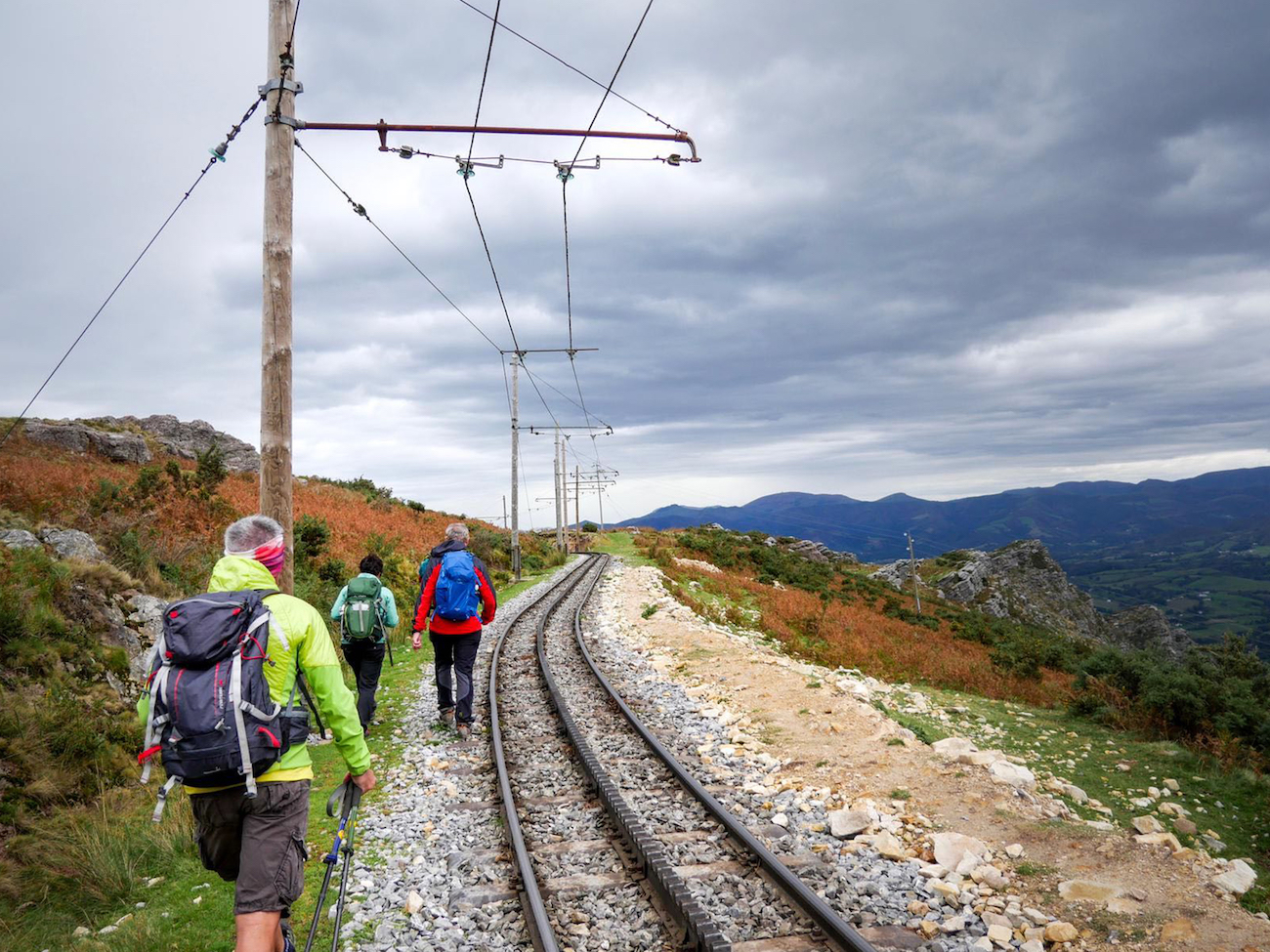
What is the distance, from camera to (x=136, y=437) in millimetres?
25391

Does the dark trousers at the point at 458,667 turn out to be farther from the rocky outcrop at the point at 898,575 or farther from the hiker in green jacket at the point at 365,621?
the rocky outcrop at the point at 898,575

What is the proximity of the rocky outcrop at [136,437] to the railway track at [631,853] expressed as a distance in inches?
893

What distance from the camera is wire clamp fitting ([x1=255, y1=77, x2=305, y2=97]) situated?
6.33m

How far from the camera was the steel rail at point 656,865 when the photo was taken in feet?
13.5

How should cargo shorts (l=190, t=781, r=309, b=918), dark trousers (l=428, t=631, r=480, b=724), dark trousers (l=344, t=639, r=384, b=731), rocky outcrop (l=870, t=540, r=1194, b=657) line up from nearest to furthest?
1. cargo shorts (l=190, t=781, r=309, b=918)
2. dark trousers (l=344, t=639, r=384, b=731)
3. dark trousers (l=428, t=631, r=480, b=724)
4. rocky outcrop (l=870, t=540, r=1194, b=657)

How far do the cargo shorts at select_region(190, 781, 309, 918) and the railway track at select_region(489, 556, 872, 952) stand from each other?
5.67 ft

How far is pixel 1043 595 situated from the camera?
216 feet

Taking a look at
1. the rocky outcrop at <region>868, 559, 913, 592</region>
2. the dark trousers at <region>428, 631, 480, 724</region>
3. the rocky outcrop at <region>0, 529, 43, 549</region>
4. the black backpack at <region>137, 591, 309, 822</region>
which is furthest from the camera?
the rocky outcrop at <region>868, 559, 913, 592</region>

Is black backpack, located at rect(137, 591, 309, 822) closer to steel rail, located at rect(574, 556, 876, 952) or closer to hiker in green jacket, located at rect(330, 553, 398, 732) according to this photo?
steel rail, located at rect(574, 556, 876, 952)

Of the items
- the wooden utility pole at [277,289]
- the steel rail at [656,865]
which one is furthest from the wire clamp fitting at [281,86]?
the steel rail at [656,865]

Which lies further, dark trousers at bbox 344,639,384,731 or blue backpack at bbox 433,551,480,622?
blue backpack at bbox 433,551,480,622

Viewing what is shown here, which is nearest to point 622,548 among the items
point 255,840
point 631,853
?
point 631,853

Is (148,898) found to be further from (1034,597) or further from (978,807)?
(1034,597)

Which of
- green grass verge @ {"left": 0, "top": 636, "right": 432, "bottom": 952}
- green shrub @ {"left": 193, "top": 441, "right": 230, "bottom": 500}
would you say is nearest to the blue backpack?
green grass verge @ {"left": 0, "top": 636, "right": 432, "bottom": 952}
